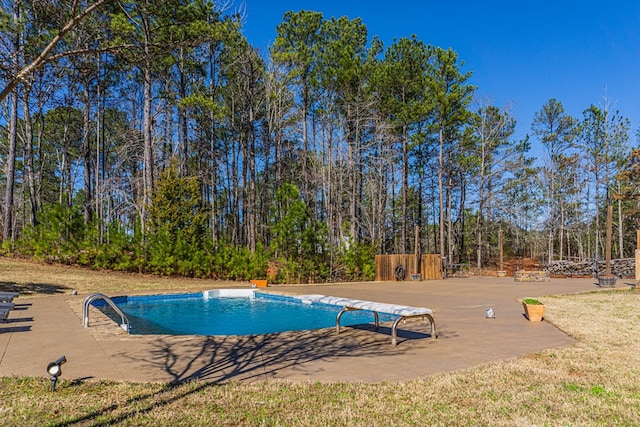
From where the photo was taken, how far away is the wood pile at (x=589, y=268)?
68.5ft

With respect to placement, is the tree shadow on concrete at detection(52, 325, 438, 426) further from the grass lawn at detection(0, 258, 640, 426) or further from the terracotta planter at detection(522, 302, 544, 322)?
the terracotta planter at detection(522, 302, 544, 322)

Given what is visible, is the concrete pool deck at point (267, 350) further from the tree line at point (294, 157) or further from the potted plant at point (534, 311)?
the tree line at point (294, 157)

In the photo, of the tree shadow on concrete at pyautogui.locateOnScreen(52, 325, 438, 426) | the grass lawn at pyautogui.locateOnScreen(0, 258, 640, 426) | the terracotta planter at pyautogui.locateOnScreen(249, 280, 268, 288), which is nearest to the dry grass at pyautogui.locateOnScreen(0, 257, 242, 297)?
the terracotta planter at pyautogui.locateOnScreen(249, 280, 268, 288)

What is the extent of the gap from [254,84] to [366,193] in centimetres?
948

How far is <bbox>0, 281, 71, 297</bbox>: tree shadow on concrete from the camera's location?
10461 mm

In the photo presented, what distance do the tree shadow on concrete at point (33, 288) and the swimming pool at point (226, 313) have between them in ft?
3.56

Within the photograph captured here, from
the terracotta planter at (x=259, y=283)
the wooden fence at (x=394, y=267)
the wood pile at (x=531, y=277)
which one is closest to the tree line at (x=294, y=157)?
the wooden fence at (x=394, y=267)

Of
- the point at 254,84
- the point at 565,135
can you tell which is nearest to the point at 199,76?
the point at 254,84

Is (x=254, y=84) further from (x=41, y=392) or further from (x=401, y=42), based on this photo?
(x=41, y=392)

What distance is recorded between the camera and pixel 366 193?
2580 cm

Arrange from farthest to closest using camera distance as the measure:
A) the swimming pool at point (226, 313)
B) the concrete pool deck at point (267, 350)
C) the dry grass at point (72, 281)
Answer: the dry grass at point (72, 281), the swimming pool at point (226, 313), the concrete pool deck at point (267, 350)

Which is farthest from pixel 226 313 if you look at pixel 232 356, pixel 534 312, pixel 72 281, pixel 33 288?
pixel 534 312

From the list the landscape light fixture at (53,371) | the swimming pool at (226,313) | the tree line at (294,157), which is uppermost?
the tree line at (294,157)

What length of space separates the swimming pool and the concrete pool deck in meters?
2.06
